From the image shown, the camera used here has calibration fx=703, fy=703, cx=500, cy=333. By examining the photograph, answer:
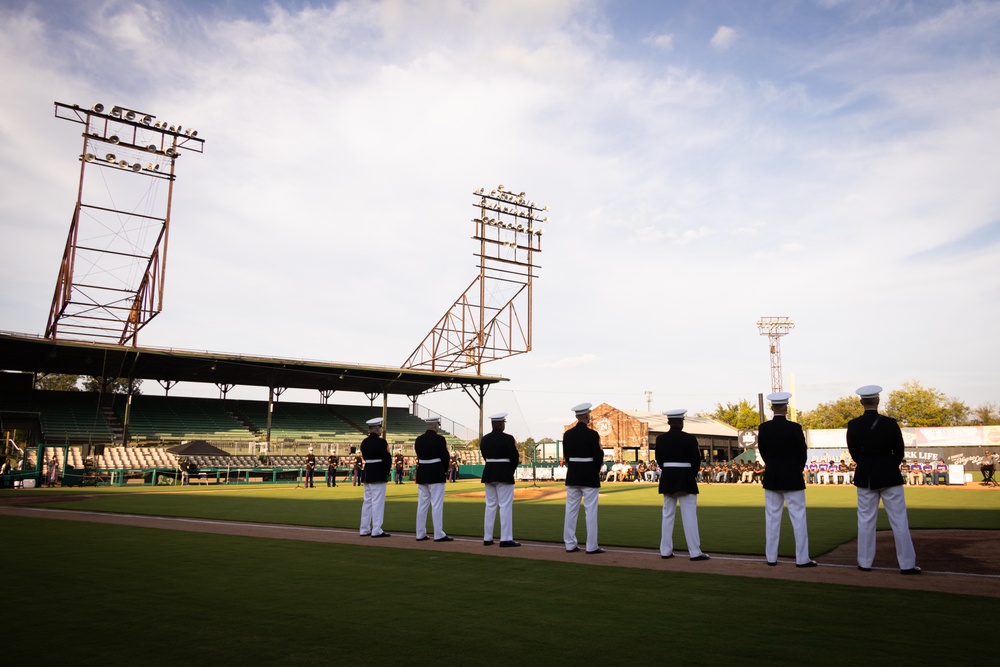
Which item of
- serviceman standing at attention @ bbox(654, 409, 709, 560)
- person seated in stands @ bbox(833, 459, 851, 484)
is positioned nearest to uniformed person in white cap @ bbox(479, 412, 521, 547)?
serviceman standing at attention @ bbox(654, 409, 709, 560)

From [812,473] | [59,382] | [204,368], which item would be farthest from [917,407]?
[59,382]

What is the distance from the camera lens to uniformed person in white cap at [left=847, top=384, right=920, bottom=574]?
24.3 ft

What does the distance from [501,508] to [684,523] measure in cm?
288

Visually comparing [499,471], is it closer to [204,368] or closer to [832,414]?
[204,368]

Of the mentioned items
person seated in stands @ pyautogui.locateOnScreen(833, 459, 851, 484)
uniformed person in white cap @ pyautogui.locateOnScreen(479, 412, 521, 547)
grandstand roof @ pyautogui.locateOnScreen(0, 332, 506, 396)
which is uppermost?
grandstand roof @ pyautogui.locateOnScreen(0, 332, 506, 396)

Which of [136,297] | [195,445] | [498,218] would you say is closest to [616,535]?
[195,445]

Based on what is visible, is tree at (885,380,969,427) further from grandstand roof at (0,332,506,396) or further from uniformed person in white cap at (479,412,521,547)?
uniformed person in white cap at (479,412,521,547)

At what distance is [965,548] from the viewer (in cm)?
918

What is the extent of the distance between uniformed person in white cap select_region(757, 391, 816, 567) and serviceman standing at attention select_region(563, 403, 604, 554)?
2186 millimetres

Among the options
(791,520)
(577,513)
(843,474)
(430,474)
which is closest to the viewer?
(791,520)

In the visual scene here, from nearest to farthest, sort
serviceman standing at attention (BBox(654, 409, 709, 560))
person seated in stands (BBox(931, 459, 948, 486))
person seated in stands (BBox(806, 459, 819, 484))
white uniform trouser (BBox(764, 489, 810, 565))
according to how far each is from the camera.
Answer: white uniform trouser (BBox(764, 489, 810, 565)) < serviceman standing at attention (BBox(654, 409, 709, 560)) < person seated in stands (BBox(931, 459, 948, 486)) < person seated in stands (BBox(806, 459, 819, 484))

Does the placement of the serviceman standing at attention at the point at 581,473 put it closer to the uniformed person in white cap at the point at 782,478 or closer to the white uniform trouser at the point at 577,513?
the white uniform trouser at the point at 577,513

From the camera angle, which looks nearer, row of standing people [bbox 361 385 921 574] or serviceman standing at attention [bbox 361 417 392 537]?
row of standing people [bbox 361 385 921 574]

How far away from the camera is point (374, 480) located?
11.6 metres
